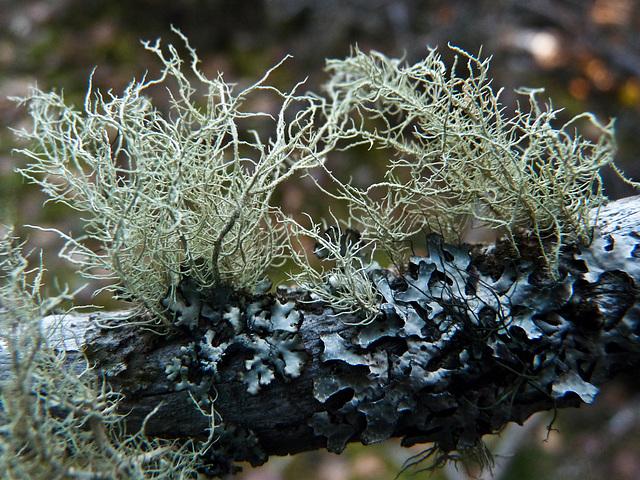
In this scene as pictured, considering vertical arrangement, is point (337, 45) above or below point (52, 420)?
above

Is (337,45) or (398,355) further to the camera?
(337,45)

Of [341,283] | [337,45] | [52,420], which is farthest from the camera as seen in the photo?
[337,45]

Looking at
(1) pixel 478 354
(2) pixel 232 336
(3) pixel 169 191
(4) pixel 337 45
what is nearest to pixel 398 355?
(1) pixel 478 354

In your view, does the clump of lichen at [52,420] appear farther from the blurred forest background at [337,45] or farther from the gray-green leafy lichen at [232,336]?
the blurred forest background at [337,45]

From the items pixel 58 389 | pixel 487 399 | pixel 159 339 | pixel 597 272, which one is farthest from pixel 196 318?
pixel 597 272

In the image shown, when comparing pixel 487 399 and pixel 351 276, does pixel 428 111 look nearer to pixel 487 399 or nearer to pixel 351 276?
pixel 351 276

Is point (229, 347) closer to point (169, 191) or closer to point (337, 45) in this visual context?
point (169, 191)
